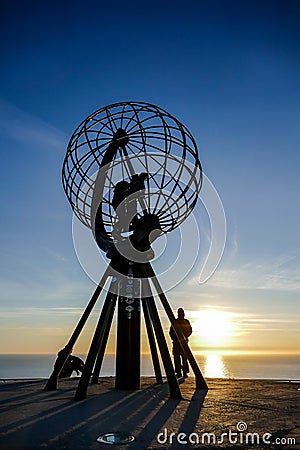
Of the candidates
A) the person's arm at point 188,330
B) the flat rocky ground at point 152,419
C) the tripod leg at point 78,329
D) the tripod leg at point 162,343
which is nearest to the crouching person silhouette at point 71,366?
the tripod leg at point 78,329

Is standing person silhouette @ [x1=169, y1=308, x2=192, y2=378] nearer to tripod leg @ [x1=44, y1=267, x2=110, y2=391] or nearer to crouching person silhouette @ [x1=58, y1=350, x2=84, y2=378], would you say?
crouching person silhouette @ [x1=58, y1=350, x2=84, y2=378]

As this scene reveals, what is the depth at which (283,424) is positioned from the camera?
7.46 meters

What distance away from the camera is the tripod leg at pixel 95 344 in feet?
34.0

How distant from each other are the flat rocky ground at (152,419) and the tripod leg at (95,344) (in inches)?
12.0

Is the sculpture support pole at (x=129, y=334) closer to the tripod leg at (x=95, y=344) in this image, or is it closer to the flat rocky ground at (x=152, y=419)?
the tripod leg at (x=95, y=344)

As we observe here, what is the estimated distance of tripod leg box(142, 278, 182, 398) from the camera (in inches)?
415

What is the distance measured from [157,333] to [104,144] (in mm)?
6090

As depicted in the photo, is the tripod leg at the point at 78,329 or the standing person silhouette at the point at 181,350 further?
the standing person silhouette at the point at 181,350

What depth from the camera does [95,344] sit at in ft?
36.6

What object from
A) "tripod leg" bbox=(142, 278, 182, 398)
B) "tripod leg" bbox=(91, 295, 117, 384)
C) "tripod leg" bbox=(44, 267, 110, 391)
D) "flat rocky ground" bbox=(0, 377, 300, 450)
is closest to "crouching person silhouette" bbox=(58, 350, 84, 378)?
"tripod leg" bbox=(91, 295, 117, 384)

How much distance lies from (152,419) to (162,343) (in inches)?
140

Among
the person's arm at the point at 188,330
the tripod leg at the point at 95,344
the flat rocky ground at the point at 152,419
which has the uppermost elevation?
the person's arm at the point at 188,330

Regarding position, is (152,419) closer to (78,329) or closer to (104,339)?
(78,329)

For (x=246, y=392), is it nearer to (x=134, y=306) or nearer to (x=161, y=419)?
(x=134, y=306)
